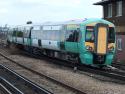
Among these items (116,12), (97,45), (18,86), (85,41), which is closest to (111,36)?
(97,45)

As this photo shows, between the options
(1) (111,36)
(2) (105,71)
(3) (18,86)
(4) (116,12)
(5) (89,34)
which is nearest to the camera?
(3) (18,86)

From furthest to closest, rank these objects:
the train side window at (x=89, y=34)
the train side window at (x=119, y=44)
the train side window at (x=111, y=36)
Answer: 1. the train side window at (x=119, y=44)
2. the train side window at (x=111, y=36)
3. the train side window at (x=89, y=34)

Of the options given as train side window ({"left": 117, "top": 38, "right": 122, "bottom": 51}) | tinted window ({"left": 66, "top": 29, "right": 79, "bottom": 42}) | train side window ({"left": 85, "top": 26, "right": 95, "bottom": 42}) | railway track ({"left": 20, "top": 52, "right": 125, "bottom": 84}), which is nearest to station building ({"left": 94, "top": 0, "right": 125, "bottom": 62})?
train side window ({"left": 117, "top": 38, "right": 122, "bottom": 51})

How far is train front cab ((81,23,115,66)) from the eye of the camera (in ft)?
79.2

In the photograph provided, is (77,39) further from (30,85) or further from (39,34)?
(39,34)

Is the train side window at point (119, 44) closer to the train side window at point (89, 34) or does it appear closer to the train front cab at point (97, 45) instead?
the train front cab at point (97, 45)

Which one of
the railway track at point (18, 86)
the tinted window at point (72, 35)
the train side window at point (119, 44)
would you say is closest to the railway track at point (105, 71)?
the tinted window at point (72, 35)

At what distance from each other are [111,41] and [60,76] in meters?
4.79

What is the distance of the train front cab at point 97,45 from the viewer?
79.2 feet

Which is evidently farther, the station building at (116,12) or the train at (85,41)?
the station building at (116,12)

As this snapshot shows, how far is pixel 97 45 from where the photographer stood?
24.1m

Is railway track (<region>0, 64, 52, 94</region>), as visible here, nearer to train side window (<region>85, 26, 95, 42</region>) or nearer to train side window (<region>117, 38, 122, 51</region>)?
train side window (<region>85, 26, 95, 42</region>)

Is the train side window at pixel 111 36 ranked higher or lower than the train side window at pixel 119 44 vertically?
higher

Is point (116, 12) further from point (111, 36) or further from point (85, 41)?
point (85, 41)
